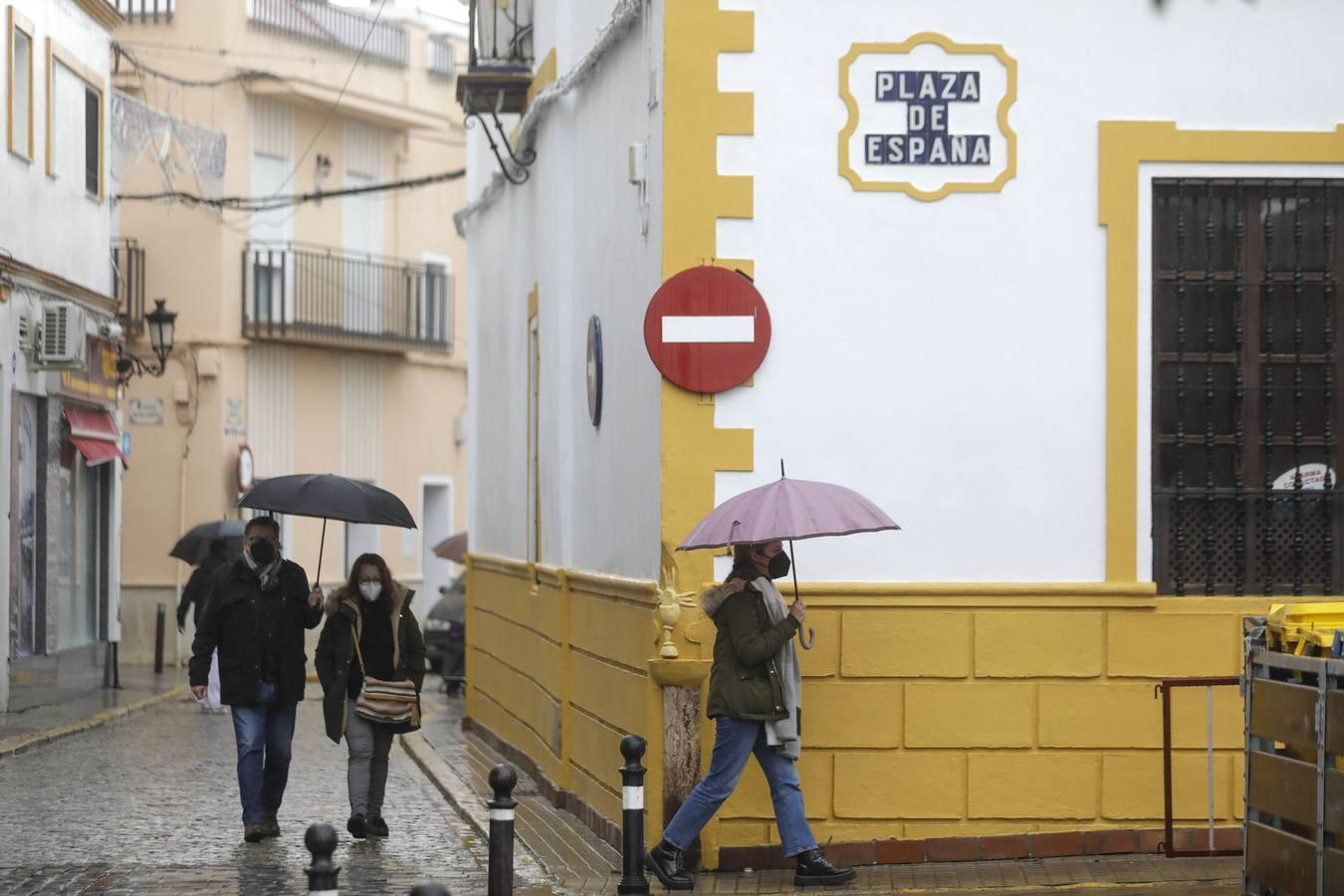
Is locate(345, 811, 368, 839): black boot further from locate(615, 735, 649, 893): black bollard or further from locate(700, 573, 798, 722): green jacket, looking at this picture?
locate(700, 573, 798, 722): green jacket

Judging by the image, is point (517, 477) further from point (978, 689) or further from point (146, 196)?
point (146, 196)

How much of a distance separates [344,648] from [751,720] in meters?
3.22

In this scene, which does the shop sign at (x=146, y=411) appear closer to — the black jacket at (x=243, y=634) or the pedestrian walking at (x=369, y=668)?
the black jacket at (x=243, y=634)

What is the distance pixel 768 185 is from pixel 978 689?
2.84 m

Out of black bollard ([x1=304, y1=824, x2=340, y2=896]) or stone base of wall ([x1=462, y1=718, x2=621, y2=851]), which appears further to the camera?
stone base of wall ([x1=462, y1=718, x2=621, y2=851])

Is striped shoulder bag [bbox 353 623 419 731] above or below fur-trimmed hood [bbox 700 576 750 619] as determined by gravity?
below

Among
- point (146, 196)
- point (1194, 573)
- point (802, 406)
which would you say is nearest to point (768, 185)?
point (802, 406)

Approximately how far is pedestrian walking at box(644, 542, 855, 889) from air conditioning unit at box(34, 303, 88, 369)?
1242 centimetres

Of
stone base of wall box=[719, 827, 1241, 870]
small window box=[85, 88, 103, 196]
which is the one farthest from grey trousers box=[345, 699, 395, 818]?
small window box=[85, 88, 103, 196]

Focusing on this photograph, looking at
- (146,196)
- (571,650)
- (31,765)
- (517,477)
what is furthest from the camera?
(146,196)

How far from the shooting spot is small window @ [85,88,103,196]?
80.3 feet

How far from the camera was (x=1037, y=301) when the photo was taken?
465 inches

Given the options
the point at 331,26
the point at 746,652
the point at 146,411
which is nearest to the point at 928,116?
the point at 746,652

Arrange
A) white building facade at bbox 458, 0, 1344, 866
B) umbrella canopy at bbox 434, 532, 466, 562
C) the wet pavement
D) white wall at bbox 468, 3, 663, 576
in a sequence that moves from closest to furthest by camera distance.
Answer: the wet pavement, white building facade at bbox 458, 0, 1344, 866, white wall at bbox 468, 3, 663, 576, umbrella canopy at bbox 434, 532, 466, 562
